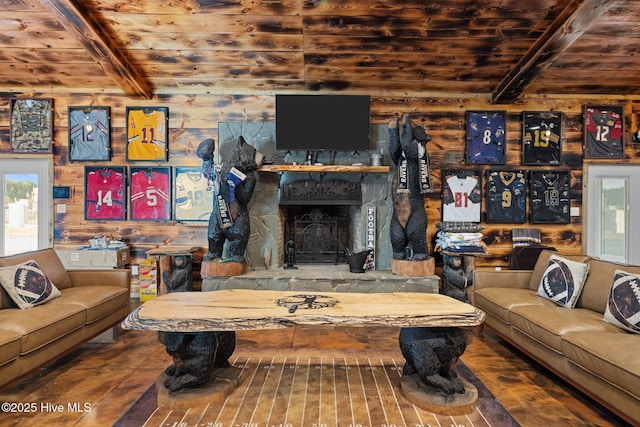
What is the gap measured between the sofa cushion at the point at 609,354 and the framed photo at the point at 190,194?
3847 mm

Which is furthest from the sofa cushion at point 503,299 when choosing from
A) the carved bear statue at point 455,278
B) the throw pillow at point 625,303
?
the throw pillow at point 625,303

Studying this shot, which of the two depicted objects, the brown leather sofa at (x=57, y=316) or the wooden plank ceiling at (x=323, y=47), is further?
the wooden plank ceiling at (x=323, y=47)

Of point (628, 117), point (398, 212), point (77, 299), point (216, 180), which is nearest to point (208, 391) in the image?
point (77, 299)

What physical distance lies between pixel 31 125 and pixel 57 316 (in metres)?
3.23

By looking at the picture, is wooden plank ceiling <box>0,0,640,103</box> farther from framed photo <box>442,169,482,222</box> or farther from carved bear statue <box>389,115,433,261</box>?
Answer: framed photo <box>442,169,482,222</box>

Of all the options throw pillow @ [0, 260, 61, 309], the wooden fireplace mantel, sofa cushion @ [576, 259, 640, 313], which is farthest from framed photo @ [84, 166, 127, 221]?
sofa cushion @ [576, 259, 640, 313]

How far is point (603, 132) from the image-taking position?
4.56 metres

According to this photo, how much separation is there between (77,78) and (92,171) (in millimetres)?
1111

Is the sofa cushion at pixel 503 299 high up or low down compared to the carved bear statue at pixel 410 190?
down

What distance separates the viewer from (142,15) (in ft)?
11.4

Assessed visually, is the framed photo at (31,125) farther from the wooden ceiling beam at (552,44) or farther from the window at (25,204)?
the wooden ceiling beam at (552,44)

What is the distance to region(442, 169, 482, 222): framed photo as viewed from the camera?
456 centimetres

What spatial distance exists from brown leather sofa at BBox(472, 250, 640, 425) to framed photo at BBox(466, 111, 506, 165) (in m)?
1.65

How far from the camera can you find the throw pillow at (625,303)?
7.14 feet
